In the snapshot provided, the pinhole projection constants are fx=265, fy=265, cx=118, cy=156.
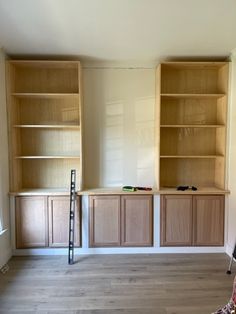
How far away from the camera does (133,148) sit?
3674mm

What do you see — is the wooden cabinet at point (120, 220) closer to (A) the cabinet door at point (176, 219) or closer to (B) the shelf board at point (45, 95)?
(A) the cabinet door at point (176, 219)

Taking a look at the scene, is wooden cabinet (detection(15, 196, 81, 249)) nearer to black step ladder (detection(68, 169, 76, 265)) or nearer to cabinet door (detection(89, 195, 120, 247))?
black step ladder (detection(68, 169, 76, 265))

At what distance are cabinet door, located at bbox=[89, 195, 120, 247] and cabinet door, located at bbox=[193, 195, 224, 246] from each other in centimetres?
102

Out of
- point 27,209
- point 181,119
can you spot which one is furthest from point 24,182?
point 181,119

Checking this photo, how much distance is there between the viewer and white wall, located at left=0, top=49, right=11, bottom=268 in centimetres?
315

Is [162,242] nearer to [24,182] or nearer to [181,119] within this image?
[181,119]

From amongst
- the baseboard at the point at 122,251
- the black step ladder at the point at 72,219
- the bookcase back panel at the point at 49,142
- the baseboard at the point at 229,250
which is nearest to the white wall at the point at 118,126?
the bookcase back panel at the point at 49,142

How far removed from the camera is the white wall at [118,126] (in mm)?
3621

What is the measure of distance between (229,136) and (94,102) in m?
1.84

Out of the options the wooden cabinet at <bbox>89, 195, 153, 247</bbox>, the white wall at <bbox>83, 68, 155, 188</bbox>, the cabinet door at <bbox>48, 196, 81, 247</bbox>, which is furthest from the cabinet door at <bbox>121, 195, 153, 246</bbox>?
the cabinet door at <bbox>48, 196, 81, 247</bbox>

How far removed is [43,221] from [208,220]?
213cm

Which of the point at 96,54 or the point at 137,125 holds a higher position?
the point at 96,54

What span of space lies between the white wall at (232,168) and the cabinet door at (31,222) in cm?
235

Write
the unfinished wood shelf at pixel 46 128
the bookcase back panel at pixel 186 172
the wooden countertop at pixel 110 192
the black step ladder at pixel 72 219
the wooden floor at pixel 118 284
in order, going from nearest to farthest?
the wooden floor at pixel 118 284 → the black step ladder at pixel 72 219 → the wooden countertop at pixel 110 192 → the unfinished wood shelf at pixel 46 128 → the bookcase back panel at pixel 186 172
